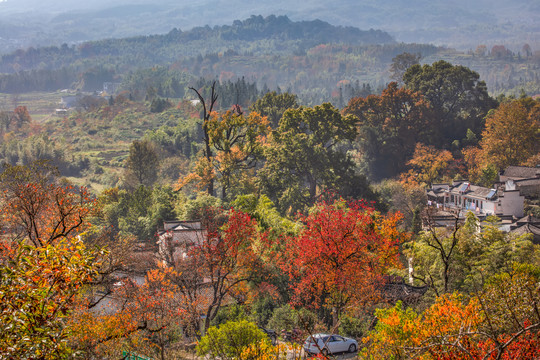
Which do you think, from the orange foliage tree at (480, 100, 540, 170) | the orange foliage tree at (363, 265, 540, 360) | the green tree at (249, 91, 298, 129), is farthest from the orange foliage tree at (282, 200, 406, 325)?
the green tree at (249, 91, 298, 129)

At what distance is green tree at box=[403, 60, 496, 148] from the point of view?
61375 millimetres

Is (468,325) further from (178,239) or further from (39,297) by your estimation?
(178,239)

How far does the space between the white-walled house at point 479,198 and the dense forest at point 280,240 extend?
4.89 feet

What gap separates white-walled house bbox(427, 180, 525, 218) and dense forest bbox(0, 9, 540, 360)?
4.89ft

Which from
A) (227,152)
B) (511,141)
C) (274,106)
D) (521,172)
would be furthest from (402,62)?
(227,152)

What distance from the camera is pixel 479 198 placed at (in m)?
44.8

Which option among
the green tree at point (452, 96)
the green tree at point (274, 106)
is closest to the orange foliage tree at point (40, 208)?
the green tree at point (274, 106)

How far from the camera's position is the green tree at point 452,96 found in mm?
61375

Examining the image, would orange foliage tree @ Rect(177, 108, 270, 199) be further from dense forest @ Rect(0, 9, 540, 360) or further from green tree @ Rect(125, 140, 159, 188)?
green tree @ Rect(125, 140, 159, 188)

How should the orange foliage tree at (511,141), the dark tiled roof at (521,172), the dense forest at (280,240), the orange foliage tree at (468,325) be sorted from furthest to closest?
the orange foliage tree at (511,141) < the dark tiled roof at (521,172) < the dense forest at (280,240) < the orange foliage tree at (468,325)

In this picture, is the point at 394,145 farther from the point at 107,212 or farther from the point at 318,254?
the point at 318,254

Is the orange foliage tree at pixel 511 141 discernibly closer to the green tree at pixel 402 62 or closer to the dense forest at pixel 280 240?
the dense forest at pixel 280 240

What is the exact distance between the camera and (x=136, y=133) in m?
91.2

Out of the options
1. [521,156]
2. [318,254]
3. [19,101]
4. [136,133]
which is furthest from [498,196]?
[19,101]
